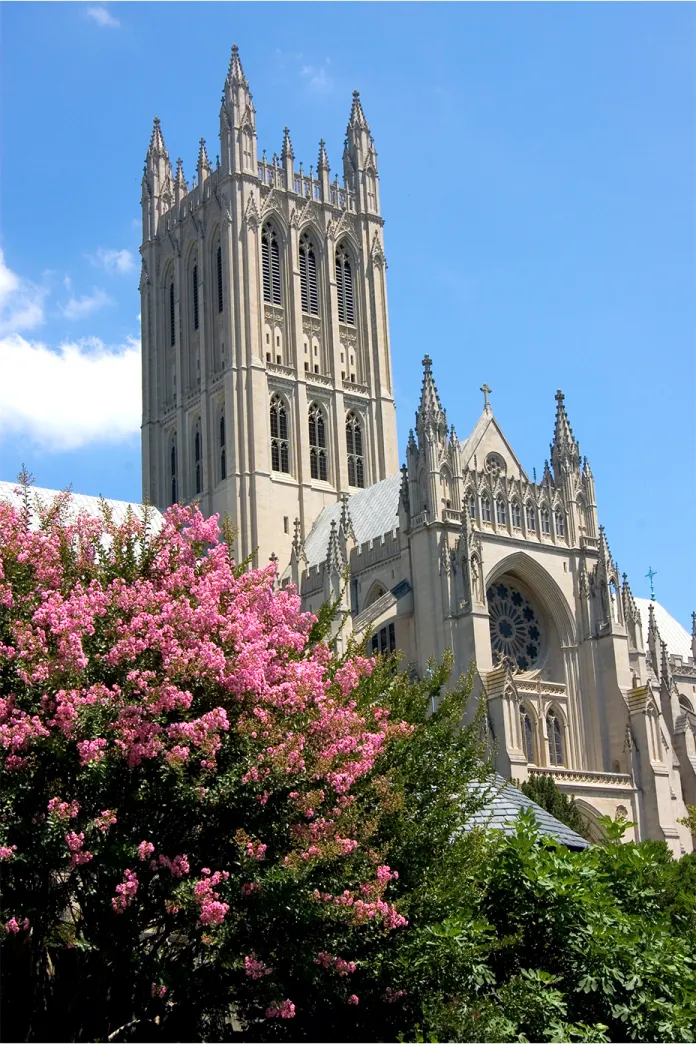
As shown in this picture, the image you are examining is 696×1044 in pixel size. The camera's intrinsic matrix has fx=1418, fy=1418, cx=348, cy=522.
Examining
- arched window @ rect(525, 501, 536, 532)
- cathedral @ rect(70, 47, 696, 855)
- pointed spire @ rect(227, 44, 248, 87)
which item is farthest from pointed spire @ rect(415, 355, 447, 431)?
pointed spire @ rect(227, 44, 248, 87)

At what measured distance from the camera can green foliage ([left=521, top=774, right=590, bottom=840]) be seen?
1759 inches

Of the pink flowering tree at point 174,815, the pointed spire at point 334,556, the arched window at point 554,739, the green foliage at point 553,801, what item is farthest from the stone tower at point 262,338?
the pink flowering tree at point 174,815

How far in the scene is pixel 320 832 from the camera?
724 inches

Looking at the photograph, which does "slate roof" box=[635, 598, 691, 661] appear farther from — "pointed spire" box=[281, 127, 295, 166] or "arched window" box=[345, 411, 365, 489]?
"pointed spire" box=[281, 127, 295, 166]

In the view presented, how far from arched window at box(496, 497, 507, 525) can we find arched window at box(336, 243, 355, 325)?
2336 cm

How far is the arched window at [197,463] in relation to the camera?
74125 mm

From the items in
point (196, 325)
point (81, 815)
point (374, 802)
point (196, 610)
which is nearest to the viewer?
point (81, 815)

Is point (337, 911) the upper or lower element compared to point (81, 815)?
lower

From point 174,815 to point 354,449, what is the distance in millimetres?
58625

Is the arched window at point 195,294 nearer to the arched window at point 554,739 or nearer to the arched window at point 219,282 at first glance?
the arched window at point 219,282

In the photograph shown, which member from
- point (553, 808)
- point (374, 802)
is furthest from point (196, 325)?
point (374, 802)

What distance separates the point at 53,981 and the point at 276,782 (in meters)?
4.61

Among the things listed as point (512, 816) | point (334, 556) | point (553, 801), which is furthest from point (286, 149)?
point (512, 816)

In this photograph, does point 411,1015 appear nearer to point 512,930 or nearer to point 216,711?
point 512,930
